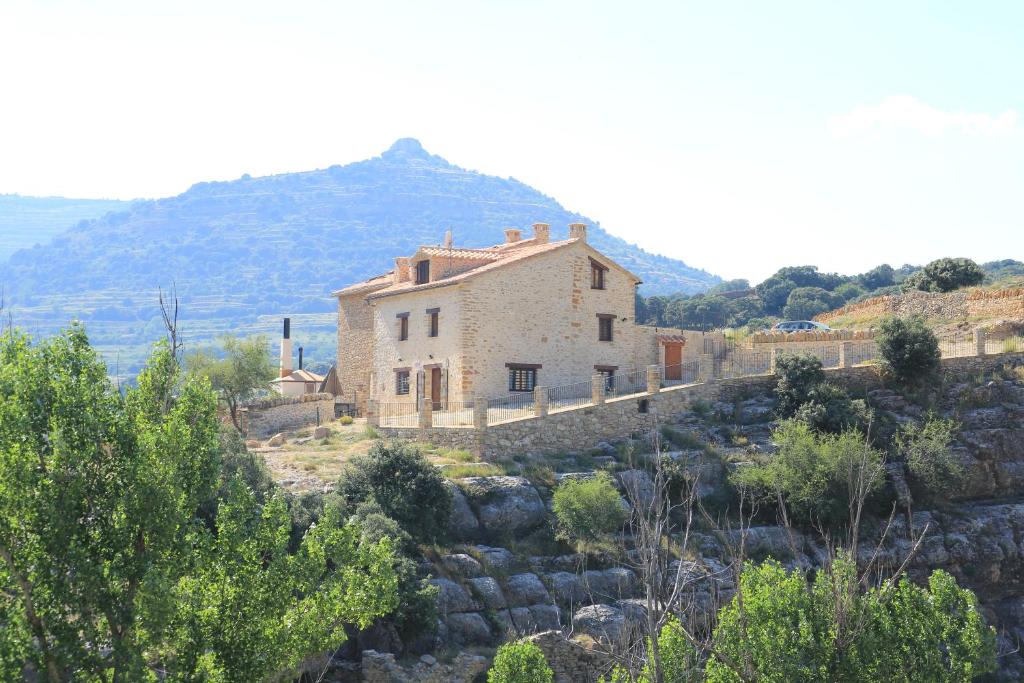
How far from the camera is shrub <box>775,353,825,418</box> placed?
150 ft

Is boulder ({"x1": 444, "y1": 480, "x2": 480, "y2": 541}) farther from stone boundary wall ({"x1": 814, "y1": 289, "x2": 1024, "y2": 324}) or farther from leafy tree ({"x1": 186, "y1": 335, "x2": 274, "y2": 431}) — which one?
stone boundary wall ({"x1": 814, "y1": 289, "x2": 1024, "y2": 324})

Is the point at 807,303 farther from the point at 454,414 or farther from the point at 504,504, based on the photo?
the point at 504,504

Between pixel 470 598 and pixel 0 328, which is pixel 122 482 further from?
pixel 470 598

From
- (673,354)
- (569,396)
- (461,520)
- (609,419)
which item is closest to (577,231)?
(673,354)

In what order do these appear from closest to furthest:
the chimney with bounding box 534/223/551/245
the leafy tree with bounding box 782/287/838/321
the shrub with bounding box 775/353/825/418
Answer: the shrub with bounding box 775/353/825/418 → the chimney with bounding box 534/223/551/245 → the leafy tree with bounding box 782/287/838/321

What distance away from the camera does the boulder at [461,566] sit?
34.8 m

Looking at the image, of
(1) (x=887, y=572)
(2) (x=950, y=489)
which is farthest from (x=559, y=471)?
(2) (x=950, y=489)

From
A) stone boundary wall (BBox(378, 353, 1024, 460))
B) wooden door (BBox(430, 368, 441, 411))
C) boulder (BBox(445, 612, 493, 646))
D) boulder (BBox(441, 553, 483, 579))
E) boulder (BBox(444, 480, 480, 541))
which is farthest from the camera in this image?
wooden door (BBox(430, 368, 441, 411))

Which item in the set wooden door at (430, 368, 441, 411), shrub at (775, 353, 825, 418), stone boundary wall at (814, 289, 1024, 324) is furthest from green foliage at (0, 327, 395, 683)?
stone boundary wall at (814, 289, 1024, 324)

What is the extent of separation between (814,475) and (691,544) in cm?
551

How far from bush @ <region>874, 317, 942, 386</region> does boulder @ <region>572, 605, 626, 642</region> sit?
19.1 metres

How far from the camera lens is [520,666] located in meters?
26.1

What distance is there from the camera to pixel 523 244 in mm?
55219

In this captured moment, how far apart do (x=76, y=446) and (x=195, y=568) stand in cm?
321
